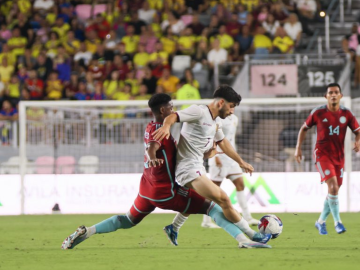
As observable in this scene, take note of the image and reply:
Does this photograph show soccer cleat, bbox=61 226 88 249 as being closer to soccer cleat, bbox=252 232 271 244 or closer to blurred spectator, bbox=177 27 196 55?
soccer cleat, bbox=252 232 271 244

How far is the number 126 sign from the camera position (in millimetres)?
17391

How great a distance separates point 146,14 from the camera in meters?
21.5

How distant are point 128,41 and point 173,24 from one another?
127cm

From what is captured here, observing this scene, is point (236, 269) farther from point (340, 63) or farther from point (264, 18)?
point (264, 18)

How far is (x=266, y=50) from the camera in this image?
19141mm

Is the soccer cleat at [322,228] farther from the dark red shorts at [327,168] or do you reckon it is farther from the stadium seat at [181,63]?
the stadium seat at [181,63]

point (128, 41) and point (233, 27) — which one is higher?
point (233, 27)

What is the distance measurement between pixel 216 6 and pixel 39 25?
498 centimetres

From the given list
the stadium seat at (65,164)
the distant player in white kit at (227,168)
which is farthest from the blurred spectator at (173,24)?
the distant player in white kit at (227,168)

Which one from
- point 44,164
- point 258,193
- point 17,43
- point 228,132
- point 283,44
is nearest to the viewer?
point 228,132

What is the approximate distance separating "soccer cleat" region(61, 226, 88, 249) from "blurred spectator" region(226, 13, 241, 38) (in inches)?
476

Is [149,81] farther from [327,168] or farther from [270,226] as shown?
[270,226]

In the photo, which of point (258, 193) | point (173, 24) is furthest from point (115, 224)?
point (173, 24)

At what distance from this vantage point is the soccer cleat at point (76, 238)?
8.50 metres
